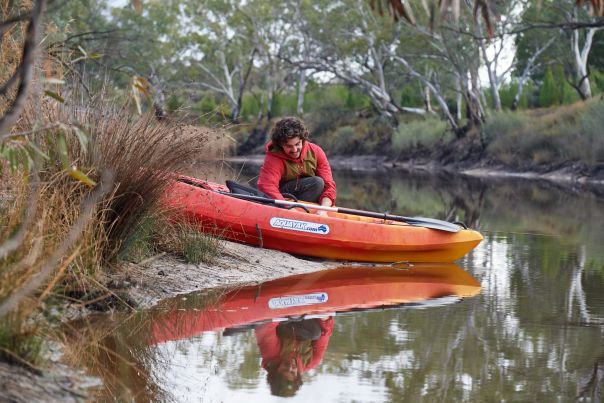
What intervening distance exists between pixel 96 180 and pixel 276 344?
1752mm

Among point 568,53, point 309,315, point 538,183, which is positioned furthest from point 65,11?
point 309,315

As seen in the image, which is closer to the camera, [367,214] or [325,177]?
[367,214]

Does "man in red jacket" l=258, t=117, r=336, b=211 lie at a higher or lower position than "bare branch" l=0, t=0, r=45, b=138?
lower

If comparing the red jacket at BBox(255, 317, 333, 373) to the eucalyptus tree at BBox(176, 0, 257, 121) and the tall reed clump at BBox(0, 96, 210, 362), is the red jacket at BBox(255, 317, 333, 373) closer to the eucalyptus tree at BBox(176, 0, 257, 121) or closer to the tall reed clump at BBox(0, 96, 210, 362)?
the tall reed clump at BBox(0, 96, 210, 362)

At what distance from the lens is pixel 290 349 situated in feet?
19.5

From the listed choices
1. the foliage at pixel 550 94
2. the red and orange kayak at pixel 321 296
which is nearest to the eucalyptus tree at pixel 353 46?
the foliage at pixel 550 94

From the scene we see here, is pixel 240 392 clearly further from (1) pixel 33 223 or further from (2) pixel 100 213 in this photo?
(2) pixel 100 213

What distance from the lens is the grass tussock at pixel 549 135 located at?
91.1 feet

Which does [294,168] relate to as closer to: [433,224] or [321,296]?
[433,224]

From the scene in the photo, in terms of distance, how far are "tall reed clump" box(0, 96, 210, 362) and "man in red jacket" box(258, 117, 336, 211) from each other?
6.62 ft

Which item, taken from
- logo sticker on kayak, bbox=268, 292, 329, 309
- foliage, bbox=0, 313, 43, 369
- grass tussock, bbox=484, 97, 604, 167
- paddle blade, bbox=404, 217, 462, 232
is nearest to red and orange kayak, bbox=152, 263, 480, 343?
logo sticker on kayak, bbox=268, 292, 329, 309

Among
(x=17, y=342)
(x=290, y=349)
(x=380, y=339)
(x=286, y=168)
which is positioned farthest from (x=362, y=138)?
(x=17, y=342)

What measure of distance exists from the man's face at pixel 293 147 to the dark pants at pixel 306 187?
34 cm

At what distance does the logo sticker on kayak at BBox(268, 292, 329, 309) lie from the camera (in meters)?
7.39
